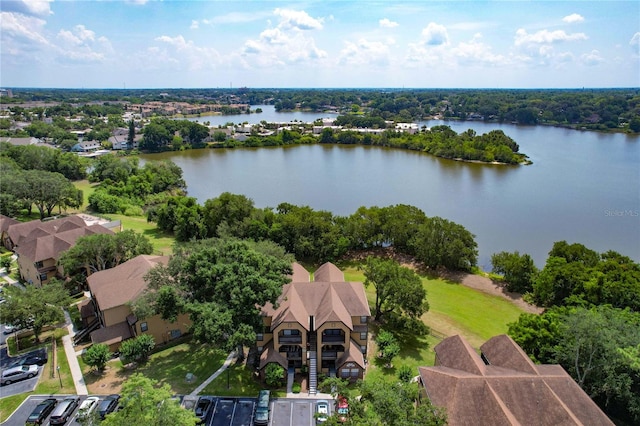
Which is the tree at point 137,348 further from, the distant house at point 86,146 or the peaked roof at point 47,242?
the distant house at point 86,146

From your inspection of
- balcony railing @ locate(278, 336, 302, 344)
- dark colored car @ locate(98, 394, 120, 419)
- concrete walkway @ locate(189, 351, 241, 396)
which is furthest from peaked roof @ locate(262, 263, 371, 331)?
dark colored car @ locate(98, 394, 120, 419)

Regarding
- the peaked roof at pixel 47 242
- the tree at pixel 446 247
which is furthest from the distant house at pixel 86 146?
the tree at pixel 446 247

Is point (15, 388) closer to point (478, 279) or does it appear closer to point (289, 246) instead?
point (289, 246)

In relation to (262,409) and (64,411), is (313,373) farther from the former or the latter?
(64,411)

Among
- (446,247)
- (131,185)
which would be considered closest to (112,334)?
(446,247)

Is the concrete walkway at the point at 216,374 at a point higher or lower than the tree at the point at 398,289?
lower

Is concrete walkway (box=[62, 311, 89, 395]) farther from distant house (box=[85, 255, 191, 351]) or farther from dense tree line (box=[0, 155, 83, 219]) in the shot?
dense tree line (box=[0, 155, 83, 219])
